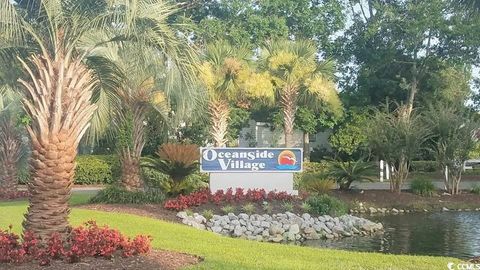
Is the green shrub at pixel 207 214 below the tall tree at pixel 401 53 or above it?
below

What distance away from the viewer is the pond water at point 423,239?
503 inches

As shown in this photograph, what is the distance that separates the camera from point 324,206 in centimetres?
1720

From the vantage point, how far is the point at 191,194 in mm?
16984

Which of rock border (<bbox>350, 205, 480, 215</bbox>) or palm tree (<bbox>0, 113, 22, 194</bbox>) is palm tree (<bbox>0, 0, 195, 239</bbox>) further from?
rock border (<bbox>350, 205, 480, 215</bbox>)

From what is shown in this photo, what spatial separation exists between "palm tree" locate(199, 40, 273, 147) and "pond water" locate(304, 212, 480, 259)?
9785 mm

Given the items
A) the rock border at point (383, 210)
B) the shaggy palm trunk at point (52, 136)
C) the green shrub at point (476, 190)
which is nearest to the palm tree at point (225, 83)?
the rock border at point (383, 210)

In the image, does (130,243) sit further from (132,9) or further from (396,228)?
(396,228)

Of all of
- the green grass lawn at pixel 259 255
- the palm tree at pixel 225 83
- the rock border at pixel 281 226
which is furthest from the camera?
the palm tree at pixel 225 83

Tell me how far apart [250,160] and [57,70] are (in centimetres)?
1022

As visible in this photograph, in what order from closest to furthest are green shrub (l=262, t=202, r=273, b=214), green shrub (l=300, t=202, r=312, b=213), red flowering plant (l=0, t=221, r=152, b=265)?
red flowering plant (l=0, t=221, r=152, b=265), green shrub (l=262, t=202, r=273, b=214), green shrub (l=300, t=202, r=312, b=213)

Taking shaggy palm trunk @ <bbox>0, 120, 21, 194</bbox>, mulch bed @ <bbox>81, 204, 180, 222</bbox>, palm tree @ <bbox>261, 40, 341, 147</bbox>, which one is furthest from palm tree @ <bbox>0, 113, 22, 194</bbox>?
palm tree @ <bbox>261, 40, 341, 147</bbox>

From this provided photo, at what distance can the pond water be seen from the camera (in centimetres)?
1278

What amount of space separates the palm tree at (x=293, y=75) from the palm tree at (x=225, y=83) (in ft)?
2.68

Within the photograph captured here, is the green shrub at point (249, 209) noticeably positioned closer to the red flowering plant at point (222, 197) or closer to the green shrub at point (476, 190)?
the red flowering plant at point (222, 197)
